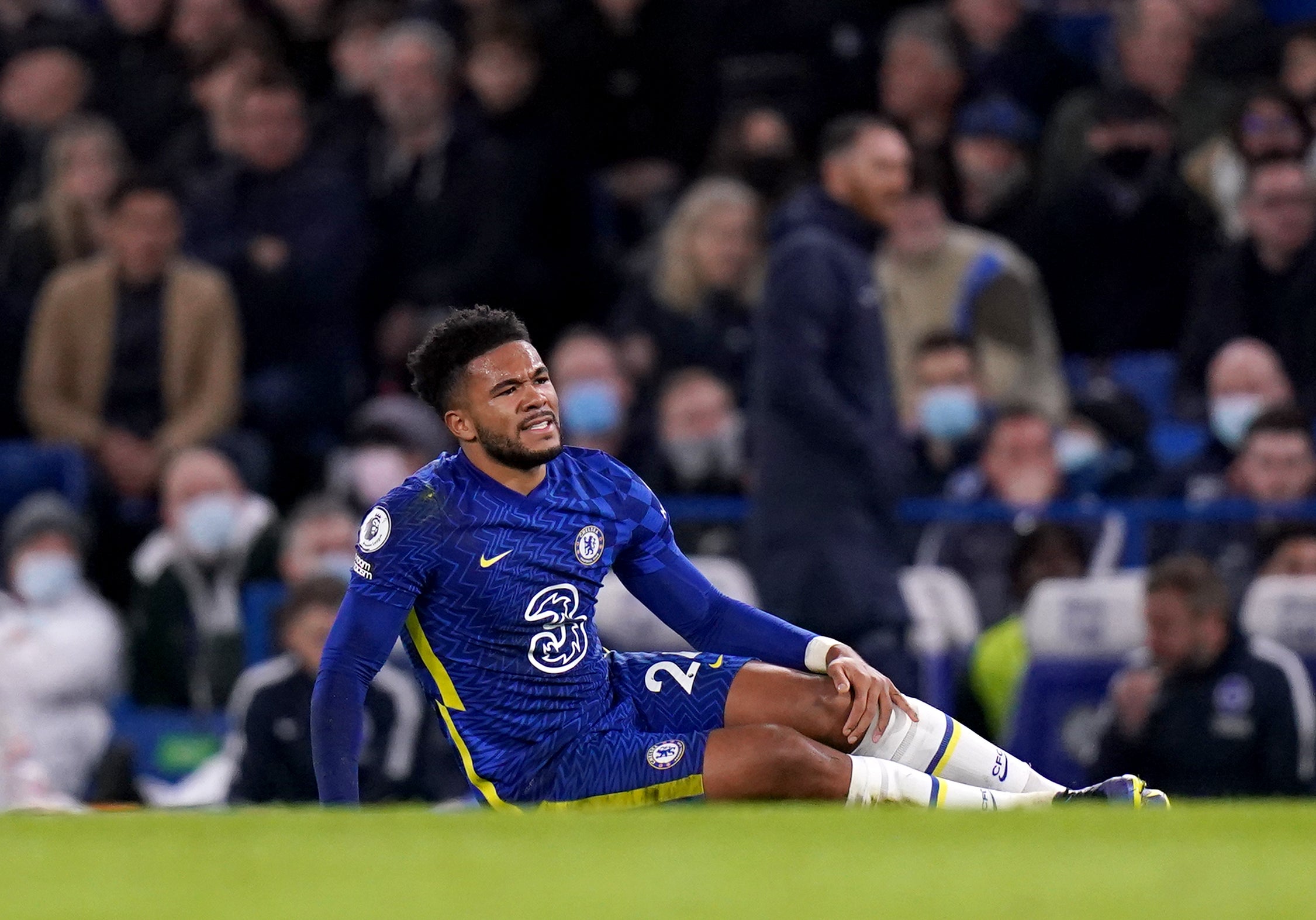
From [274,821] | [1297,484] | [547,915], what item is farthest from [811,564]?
[547,915]

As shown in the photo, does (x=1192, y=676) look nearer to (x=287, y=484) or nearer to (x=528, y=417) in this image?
(x=528, y=417)

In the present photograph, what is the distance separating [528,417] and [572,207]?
572 centimetres

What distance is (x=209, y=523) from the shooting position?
9.46 meters

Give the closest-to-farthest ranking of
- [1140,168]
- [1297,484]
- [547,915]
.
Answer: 1. [547,915]
2. [1297,484]
3. [1140,168]

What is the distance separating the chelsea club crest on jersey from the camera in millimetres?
5090

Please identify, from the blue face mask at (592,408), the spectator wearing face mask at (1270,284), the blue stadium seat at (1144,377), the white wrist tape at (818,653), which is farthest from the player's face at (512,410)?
the blue stadium seat at (1144,377)

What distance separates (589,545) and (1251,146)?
5212 millimetres

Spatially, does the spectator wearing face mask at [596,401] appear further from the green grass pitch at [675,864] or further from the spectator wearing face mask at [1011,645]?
the green grass pitch at [675,864]

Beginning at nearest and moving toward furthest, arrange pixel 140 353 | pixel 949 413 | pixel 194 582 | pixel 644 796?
1. pixel 644 796
2. pixel 949 413
3. pixel 194 582
4. pixel 140 353

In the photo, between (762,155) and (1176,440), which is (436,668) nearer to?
(1176,440)

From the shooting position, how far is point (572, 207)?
10.6 m

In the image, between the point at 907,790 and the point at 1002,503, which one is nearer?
the point at 907,790

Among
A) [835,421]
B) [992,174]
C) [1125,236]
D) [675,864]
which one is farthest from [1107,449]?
[675,864]

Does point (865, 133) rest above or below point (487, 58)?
below
